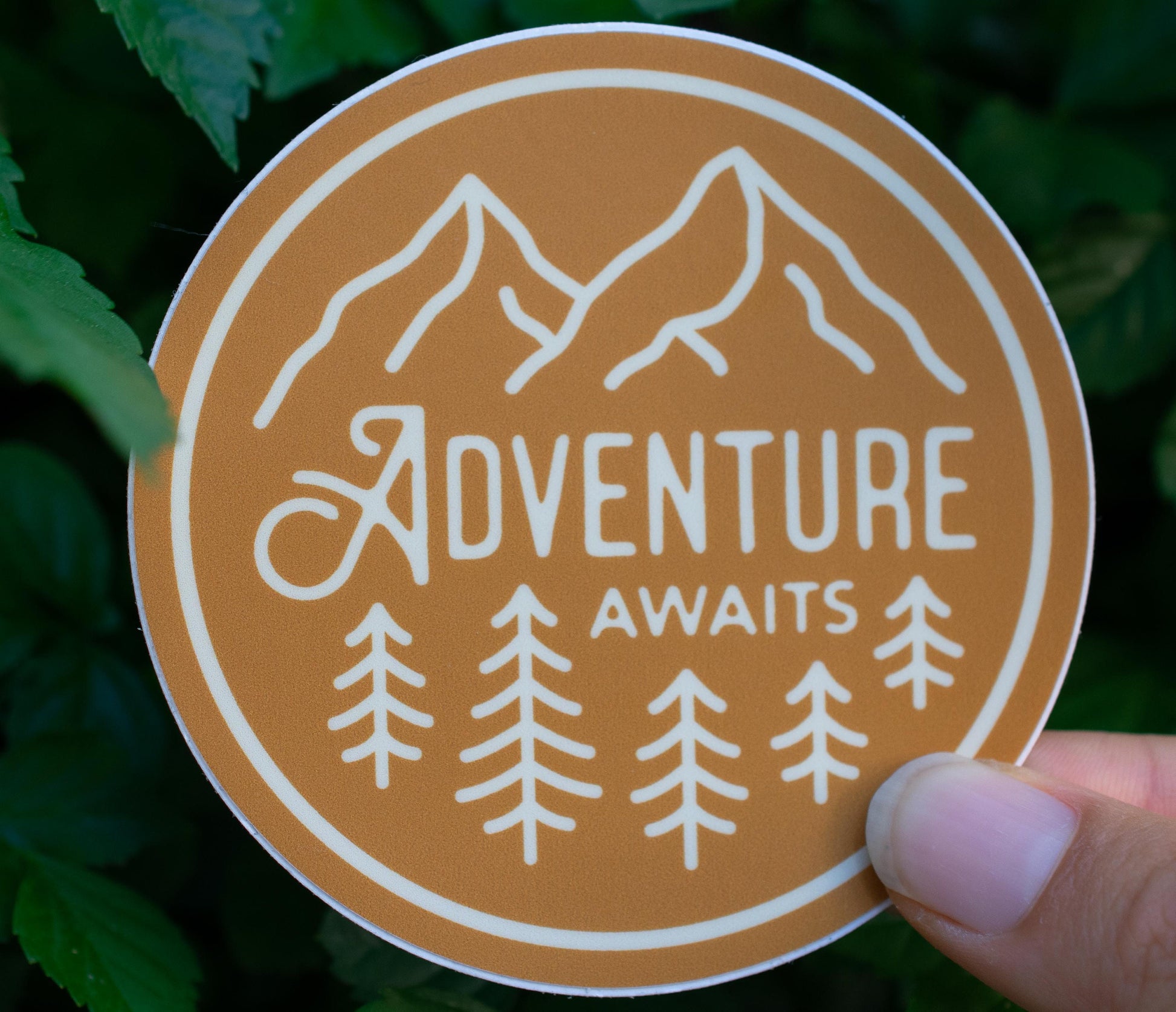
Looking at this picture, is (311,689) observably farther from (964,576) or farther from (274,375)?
(964,576)

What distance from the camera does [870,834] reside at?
67cm

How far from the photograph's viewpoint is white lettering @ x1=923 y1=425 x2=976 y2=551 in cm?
67

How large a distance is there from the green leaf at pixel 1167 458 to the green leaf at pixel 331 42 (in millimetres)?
716

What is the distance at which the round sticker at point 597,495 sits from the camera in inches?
24.7

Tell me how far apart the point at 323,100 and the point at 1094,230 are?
764 mm

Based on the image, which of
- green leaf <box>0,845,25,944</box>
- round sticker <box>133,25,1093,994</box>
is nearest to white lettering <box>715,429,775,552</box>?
round sticker <box>133,25,1093,994</box>

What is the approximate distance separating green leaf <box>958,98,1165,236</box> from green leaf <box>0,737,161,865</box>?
0.89 meters

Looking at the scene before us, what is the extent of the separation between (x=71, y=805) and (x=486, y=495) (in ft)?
1.35

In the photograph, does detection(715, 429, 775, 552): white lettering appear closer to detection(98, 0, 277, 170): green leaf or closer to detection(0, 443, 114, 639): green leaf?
detection(98, 0, 277, 170): green leaf

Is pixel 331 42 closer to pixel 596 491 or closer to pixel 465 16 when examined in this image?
pixel 465 16

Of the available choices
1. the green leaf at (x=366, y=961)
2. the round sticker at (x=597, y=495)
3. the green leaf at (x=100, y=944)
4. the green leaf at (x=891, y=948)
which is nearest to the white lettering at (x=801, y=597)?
the round sticker at (x=597, y=495)

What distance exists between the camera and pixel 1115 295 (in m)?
0.96

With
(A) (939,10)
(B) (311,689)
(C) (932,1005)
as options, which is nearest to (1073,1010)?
(C) (932,1005)

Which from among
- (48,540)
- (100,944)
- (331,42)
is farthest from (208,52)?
(100,944)
